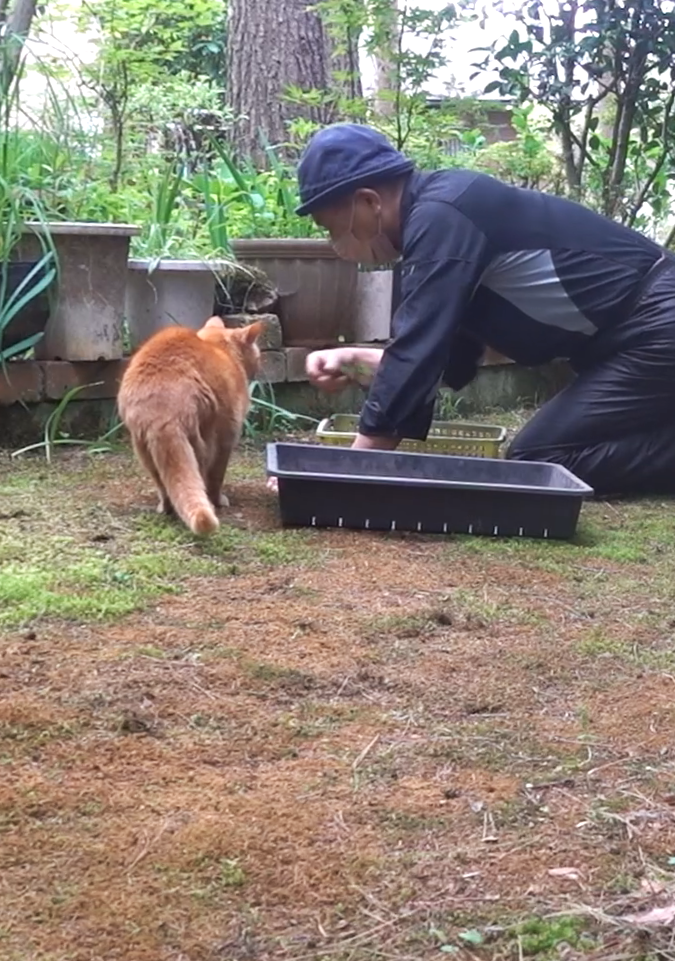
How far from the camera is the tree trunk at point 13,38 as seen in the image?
155 inches

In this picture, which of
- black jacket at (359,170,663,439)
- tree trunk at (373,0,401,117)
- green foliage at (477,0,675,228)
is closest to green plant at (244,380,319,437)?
black jacket at (359,170,663,439)

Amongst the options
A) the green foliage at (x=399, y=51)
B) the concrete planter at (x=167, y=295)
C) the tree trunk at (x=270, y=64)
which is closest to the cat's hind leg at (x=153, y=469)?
the concrete planter at (x=167, y=295)

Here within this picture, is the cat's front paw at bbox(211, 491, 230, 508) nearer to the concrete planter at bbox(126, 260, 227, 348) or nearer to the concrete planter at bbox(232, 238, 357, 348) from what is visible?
the concrete planter at bbox(126, 260, 227, 348)

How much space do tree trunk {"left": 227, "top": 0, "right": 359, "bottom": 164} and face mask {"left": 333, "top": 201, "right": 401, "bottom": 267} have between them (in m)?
3.56

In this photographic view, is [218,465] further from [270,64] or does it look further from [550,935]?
[270,64]

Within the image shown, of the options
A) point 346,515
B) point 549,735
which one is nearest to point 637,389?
point 346,515

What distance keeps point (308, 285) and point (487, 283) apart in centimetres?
123

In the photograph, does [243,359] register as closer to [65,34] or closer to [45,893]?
[45,893]

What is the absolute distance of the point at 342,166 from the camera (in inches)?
128

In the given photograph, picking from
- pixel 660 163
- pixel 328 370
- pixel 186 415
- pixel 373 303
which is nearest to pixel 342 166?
pixel 328 370

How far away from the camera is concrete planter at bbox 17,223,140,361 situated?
12.7ft

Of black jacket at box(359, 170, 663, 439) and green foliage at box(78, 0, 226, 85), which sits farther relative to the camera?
green foliage at box(78, 0, 226, 85)

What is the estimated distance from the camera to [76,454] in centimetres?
390

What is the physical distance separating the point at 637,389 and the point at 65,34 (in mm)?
3584
